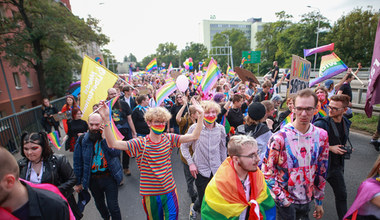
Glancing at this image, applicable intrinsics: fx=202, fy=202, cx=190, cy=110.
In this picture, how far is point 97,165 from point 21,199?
1.43 m

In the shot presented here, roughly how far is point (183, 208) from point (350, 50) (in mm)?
35210

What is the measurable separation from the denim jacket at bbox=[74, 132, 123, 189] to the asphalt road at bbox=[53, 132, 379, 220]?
3.66 feet

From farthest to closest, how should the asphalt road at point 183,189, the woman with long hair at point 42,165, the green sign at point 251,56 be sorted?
the green sign at point 251,56 → the asphalt road at point 183,189 → the woman with long hair at point 42,165

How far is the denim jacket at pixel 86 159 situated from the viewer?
9.29 ft

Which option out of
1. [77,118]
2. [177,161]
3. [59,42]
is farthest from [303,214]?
[59,42]

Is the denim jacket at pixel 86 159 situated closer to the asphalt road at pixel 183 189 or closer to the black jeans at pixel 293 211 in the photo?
the asphalt road at pixel 183 189

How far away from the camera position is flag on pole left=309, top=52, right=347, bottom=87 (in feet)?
16.0

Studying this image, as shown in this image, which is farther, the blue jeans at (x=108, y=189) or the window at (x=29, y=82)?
the window at (x=29, y=82)

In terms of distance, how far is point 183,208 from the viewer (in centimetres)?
366

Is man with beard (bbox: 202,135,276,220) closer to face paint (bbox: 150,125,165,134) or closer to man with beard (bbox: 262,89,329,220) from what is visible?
man with beard (bbox: 262,89,329,220)

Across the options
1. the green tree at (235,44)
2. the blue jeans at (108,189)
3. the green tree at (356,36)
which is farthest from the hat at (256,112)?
the green tree at (235,44)

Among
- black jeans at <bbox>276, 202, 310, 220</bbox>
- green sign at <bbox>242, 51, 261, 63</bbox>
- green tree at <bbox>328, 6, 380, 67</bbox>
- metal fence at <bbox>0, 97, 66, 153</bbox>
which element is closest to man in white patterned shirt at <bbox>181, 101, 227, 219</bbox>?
black jeans at <bbox>276, 202, 310, 220</bbox>

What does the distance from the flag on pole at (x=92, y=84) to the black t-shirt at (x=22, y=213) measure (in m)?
1.50

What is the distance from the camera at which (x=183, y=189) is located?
4281mm
